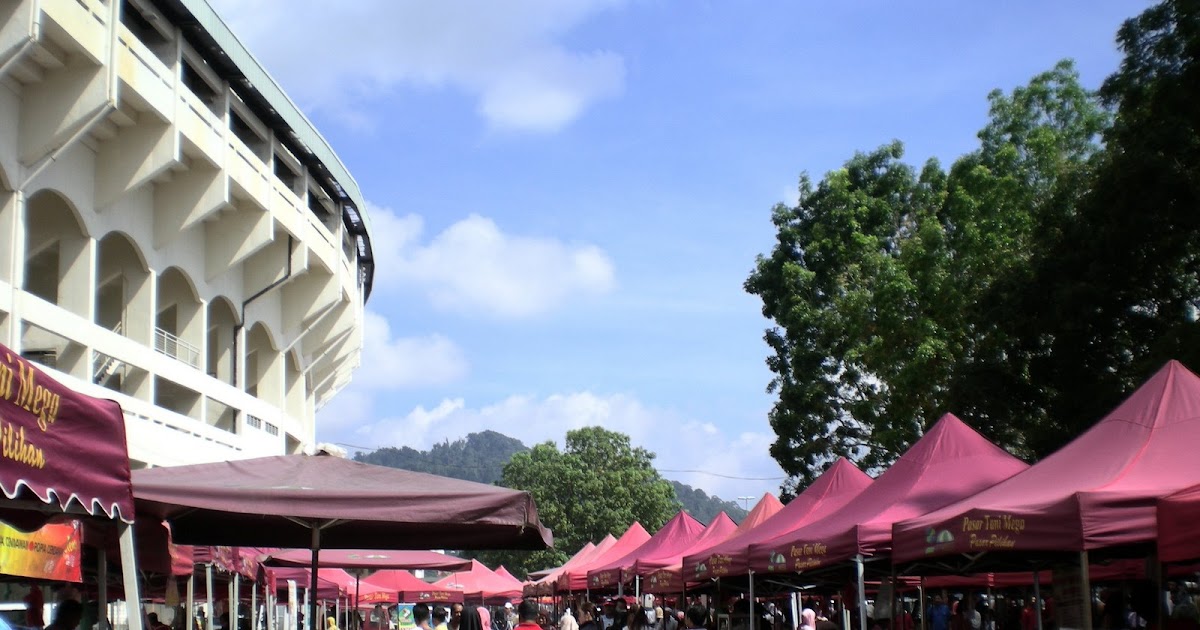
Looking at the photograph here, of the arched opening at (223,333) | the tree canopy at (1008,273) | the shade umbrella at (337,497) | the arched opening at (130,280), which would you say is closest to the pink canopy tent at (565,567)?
the tree canopy at (1008,273)

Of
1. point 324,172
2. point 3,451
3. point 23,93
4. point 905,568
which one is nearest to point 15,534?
point 3,451

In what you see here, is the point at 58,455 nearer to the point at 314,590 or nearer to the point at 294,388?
the point at 314,590

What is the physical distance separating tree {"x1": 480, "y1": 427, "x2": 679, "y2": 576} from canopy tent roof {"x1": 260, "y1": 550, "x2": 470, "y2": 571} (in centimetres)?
5926

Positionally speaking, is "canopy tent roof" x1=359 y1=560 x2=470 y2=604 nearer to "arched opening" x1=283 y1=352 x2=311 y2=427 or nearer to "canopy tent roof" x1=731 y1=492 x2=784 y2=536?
"arched opening" x1=283 y1=352 x2=311 y2=427

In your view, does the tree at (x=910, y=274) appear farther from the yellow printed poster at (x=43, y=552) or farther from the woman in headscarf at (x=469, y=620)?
the yellow printed poster at (x=43, y=552)

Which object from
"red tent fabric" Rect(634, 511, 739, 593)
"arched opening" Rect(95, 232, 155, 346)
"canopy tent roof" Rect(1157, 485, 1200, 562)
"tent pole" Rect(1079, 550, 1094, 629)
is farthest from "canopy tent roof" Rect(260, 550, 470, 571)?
"arched opening" Rect(95, 232, 155, 346)

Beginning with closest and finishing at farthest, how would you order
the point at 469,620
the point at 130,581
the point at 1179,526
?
1. the point at 130,581
2. the point at 1179,526
3. the point at 469,620

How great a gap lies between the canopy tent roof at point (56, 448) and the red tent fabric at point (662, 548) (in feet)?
58.0

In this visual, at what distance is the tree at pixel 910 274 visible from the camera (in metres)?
27.2

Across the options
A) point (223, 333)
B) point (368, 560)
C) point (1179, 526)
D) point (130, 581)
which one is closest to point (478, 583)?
point (223, 333)

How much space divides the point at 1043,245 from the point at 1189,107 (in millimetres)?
5325

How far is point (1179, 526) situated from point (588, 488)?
72.7 m

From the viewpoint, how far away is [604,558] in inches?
1195

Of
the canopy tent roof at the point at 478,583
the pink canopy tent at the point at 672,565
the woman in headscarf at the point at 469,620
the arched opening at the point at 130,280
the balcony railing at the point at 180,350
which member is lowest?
the canopy tent roof at the point at 478,583
